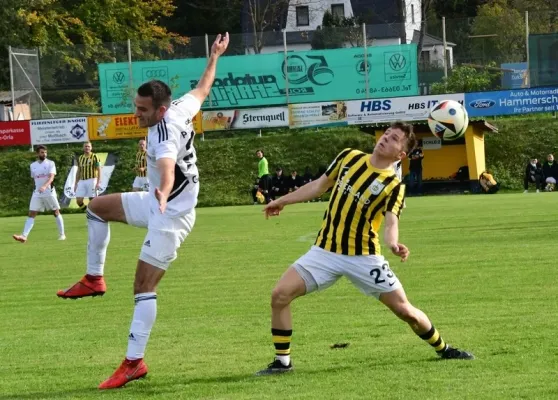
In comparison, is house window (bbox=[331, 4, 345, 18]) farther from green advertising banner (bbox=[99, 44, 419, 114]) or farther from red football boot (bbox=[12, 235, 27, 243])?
red football boot (bbox=[12, 235, 27, 243])

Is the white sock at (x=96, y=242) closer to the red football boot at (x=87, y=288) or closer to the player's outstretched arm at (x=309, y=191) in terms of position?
the red football boot at (x=87, y=288)

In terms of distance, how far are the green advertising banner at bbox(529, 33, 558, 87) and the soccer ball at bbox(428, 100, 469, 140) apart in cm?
3289

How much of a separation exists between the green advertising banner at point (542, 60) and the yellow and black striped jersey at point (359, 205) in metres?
37.2

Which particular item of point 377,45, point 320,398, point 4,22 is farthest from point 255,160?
point 320,398

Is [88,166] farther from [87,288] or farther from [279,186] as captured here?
[87,288]

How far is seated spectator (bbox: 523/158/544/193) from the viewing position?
41500 mm

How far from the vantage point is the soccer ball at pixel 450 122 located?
464 inches

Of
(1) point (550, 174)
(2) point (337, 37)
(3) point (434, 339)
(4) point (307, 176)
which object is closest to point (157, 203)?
(3) point (434, 339)

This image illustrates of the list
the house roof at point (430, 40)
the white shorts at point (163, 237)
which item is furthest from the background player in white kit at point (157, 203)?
the house roof at point (430, 40)

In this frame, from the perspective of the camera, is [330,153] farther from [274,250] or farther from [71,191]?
[274,250]

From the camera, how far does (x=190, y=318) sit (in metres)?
11.3

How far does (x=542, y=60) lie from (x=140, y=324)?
38.2 metres

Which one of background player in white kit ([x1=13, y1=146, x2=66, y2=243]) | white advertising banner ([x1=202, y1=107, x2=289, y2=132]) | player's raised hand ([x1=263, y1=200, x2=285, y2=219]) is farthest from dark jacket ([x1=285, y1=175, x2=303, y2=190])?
player's raised hand ([x1=263, y1=200, x2=285, y2=219])

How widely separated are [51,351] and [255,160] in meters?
36.1
